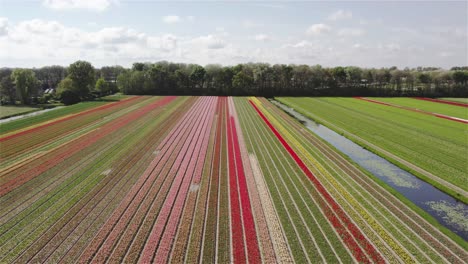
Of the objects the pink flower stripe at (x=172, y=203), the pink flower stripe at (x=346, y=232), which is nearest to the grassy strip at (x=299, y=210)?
the pink flower stripe at (x=346, y=232)

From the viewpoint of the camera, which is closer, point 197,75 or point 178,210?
point 178,210

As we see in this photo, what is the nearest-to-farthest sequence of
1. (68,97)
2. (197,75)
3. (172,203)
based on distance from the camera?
(172,203) → (68,97) → (197,75)

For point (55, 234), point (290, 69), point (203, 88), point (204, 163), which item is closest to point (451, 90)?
point (290, 69)

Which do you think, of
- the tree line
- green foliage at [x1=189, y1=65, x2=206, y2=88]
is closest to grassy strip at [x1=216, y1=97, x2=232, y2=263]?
the tree line

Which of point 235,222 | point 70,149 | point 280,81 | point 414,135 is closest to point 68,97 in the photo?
point 70,149

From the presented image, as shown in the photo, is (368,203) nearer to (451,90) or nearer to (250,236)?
(250,236)

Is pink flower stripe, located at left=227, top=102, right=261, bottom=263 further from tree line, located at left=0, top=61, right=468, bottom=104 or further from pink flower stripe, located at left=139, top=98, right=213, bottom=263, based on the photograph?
tree line, located at left=0, top=61, right=468, bottom=104

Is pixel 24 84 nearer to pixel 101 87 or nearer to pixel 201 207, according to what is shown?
pixel 101 87
